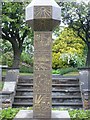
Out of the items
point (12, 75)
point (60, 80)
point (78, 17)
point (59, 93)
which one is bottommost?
point (59, 93)

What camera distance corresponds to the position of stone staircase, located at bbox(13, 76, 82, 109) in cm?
619

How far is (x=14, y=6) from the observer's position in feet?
29.1

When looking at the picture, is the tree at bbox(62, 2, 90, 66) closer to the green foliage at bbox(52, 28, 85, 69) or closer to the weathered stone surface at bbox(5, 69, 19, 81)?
the green foliage at bbox(52, 28, 85, 69)

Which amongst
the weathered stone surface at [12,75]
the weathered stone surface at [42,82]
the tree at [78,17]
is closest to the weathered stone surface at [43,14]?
the weathered stone surface at [42,82]

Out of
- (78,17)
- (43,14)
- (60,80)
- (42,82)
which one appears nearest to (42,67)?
(42,82)

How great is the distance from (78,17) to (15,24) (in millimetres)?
2392

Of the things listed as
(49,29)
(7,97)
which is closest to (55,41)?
(7,97)

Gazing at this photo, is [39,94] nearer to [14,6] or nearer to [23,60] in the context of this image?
[14,6]

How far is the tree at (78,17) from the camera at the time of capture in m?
9.78

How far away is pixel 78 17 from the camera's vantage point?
10.2 m

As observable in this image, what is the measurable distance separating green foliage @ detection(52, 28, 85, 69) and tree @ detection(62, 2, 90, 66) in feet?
3.27

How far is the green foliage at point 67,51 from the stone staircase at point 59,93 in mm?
4499

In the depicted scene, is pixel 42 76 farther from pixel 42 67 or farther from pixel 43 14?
pixel 43 14

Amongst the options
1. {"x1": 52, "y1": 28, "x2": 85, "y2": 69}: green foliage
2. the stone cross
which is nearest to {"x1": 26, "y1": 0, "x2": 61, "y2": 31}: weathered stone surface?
the stone cross
